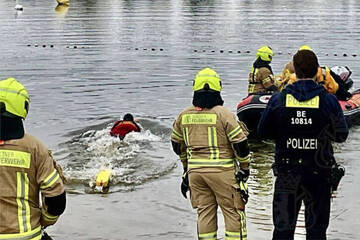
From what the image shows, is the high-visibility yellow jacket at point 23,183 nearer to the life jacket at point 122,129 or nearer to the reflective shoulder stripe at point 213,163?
the reflective shoulder stripe at point 213,163

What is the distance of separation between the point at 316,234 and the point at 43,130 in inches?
440

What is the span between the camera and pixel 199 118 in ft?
22.2

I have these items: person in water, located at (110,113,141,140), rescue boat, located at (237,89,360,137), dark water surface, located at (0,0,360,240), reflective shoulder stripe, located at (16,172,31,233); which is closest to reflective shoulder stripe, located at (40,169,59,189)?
reflective shoulder stripe, located at (16,172,31,233)

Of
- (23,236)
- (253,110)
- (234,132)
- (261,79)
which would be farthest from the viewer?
(261,79)

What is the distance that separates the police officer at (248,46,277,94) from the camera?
14307 millimetres

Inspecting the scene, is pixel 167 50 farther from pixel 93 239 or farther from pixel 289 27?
pixel 93 239

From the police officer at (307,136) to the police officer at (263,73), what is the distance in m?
8.19

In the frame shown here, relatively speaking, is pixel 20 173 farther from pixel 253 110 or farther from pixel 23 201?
pixel 253 110

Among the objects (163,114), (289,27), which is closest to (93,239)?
(163,114)

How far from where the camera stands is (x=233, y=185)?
Result: 6.72m

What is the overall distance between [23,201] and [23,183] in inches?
5.2

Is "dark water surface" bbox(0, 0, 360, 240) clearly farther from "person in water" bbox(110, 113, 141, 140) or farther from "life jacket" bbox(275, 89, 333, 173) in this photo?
"life jacket" bbox(275, 89, 333, 173)

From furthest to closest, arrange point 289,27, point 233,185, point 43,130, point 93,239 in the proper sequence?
1. point 289,27
2. point 43,130
3. point 93,239
4. point 233,185

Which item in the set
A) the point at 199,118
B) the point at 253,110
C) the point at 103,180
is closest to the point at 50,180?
the point at 199,118
